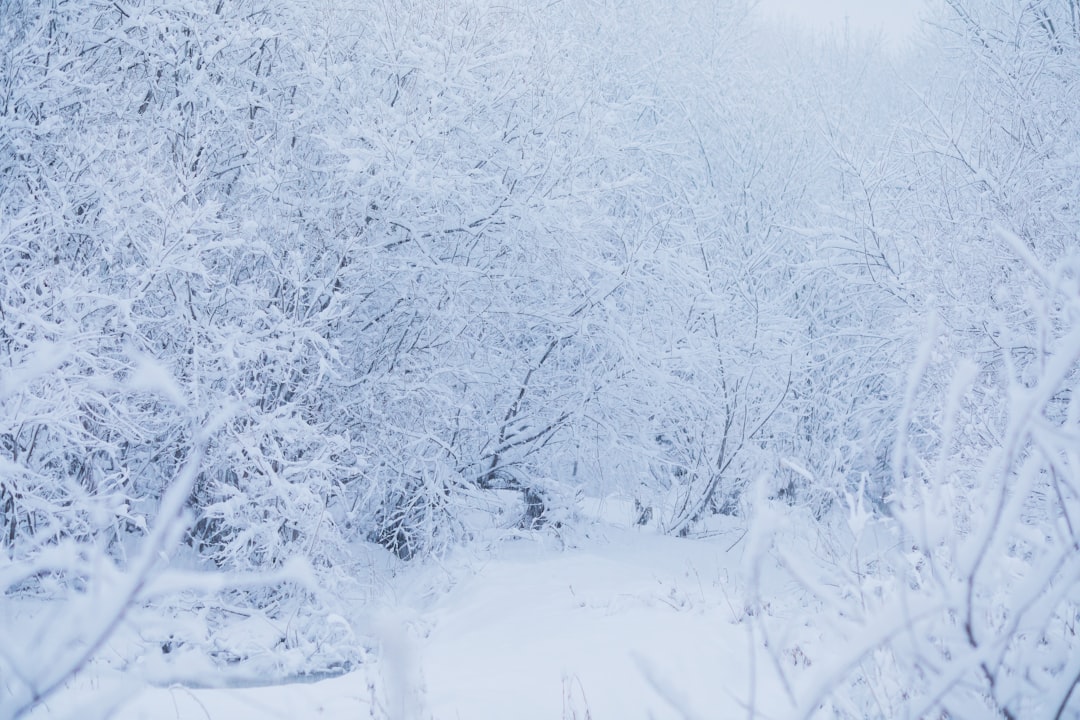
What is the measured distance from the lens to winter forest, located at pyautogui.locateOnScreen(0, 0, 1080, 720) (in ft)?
16.3

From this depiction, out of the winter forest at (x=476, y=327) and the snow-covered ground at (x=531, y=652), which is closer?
the snow-covered ground at (x=531, y=652)

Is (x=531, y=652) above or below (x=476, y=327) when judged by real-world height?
below

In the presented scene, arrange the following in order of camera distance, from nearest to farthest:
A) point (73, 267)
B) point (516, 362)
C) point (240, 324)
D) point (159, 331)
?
point (73, 267), point (159, 331), point (240, 324), point (516, 362)

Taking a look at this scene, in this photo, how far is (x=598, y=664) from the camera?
170 inches

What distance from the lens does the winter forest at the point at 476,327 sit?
4.96 meters

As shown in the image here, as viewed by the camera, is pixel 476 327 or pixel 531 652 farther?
pixel 476 327

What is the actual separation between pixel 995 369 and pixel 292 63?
7.51m

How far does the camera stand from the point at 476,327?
823 centimetres

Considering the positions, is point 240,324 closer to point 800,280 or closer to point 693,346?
point 693,346

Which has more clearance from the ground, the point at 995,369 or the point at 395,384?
the point at 995,369

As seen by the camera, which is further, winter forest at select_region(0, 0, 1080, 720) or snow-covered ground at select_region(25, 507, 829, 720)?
winter forest at select_region(0, 0, 1080, 720)

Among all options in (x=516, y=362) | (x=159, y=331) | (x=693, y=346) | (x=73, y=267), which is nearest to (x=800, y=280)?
(x=693, y=346)

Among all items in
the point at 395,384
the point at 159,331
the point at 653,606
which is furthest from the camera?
the point at 395,384

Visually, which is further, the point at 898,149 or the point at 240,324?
the point at 898,149
